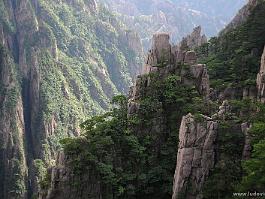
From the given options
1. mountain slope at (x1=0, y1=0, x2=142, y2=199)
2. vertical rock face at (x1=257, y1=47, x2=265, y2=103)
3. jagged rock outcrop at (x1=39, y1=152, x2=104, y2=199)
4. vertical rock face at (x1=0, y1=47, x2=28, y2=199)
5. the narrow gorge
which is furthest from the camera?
mountain slope at (x1=0, y1=0, x2=142, y2=199)

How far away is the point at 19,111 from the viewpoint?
114 meters

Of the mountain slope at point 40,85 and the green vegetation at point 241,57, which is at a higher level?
the mountain slope at point 40,85

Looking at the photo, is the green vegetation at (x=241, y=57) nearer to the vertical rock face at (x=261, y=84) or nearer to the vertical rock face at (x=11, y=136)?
the vertical rock face at (x=261, y=84)

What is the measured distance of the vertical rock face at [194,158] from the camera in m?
31.8

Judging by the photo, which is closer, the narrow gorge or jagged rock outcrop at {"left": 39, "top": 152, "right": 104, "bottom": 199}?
the narrow gorge

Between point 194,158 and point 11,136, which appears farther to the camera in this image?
point 11,136

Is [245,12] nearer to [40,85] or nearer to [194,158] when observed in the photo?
[194,158]

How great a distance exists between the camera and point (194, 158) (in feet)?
105

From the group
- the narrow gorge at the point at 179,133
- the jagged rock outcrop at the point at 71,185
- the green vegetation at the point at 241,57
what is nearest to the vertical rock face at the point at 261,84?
the narrow gorge at the point at 179,133

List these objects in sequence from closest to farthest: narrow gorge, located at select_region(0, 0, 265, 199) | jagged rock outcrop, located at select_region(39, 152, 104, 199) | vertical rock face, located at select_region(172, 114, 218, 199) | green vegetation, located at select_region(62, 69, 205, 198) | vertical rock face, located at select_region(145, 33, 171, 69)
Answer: narrow gorge, located at select_region(0, 0, 265, 199), vertical rock face, located at select_region(172, 114, 218, 199), jagged rock outcrop, located at select_region(39, 152, 104, 199), green vegetation, located at select_region(62, 69, 205, 198), vertical rock face, located at select_region(145, 33, 171, 69)

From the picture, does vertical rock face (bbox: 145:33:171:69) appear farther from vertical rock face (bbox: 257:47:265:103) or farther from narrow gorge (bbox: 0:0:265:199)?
vertical rock face (bbox: 257:47:265:103)

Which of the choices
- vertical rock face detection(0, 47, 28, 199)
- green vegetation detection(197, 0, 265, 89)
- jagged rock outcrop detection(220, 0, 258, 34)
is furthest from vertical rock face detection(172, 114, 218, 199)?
vertical rock face detection(0, 47, 28, 199)

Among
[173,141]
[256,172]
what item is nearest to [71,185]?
[173,141]

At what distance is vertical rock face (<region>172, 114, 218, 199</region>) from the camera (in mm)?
31772
